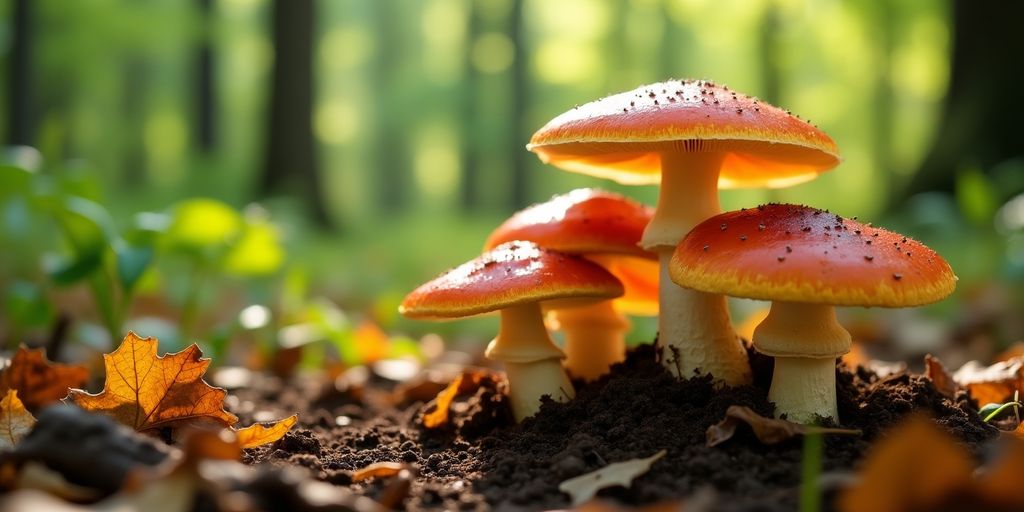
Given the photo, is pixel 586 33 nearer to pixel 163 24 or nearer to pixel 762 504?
pixel 163 24

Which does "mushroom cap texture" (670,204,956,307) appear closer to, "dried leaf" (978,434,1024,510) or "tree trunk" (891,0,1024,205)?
"dried leaf" (978,434,1024,510)

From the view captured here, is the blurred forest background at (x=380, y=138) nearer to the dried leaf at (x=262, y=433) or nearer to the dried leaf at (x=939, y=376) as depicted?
the dried leaf at (x=262, y=433)

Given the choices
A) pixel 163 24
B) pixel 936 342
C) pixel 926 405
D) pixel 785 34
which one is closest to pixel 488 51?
pixel 785 34

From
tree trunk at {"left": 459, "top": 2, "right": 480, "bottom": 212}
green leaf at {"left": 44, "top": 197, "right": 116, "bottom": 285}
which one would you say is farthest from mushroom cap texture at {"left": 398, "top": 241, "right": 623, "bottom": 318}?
tree trunk at {"left": 459, "top": 2, "right": 480, "bottom": 212}

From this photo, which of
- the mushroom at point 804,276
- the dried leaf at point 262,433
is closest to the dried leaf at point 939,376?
the mushroom at point 804,276

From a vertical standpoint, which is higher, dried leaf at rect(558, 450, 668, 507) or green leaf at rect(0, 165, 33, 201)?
green leaf at rect(0, 165, 33, 201)
